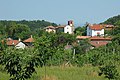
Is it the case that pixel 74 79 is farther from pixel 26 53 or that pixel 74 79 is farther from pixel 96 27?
pixel 96 27

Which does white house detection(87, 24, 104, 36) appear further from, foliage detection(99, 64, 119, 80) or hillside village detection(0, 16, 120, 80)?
foliage detection(99, 64, 119, 80)

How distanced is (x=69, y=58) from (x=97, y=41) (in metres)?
27.3

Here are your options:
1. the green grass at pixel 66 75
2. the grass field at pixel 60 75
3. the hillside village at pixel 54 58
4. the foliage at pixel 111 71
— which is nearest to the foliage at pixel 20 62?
the hillside village at pixel 54 58

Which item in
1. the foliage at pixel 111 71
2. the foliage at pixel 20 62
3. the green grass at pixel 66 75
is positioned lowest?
the green grass at pixel 66 75

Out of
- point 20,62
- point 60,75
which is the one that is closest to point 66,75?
point 60,75

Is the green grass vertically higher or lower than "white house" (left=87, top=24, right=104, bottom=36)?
lower

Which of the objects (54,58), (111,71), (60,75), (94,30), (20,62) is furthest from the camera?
(94,30)

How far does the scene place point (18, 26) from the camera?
5944 centimetres

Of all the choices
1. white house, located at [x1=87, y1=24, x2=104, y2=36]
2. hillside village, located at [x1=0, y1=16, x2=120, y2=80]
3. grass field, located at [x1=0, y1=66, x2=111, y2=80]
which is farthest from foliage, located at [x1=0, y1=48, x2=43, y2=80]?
white house, located at [x1=87, y1=24, x2=104, y2=36]

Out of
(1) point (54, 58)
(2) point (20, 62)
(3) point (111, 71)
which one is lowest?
(1) point (54, 58)

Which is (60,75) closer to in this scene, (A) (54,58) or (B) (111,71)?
(B) (111,71)

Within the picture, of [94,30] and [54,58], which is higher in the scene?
[94,30]

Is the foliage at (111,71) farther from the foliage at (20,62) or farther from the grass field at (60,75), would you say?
the foliage at (20,62)

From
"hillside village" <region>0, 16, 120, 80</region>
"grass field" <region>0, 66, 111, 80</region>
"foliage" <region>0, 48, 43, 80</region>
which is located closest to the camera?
"foliage" <region>0, 48, 43, 80</region>
